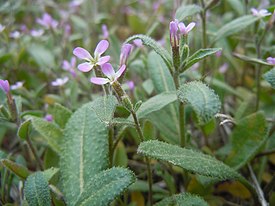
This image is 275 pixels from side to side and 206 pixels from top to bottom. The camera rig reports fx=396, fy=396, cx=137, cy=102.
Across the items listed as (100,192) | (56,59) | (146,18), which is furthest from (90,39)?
(100,192)

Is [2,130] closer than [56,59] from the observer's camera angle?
Yes

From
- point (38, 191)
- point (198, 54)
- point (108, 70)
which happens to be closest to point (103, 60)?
point (108, 70)

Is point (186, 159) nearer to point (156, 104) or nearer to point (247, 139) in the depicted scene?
point (156, 104)

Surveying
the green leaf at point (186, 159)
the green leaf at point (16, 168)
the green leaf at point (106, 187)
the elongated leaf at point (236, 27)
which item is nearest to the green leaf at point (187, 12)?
the elongated leaf at point (236, 27)

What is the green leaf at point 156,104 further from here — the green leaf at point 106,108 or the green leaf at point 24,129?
the green leaf at point 24,129

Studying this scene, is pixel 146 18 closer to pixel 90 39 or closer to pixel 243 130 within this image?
pixel 90 39

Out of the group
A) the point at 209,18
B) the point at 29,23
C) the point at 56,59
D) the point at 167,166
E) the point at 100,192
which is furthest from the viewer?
the point at 29,23

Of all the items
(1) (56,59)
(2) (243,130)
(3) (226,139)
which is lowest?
(3) (226,139)
